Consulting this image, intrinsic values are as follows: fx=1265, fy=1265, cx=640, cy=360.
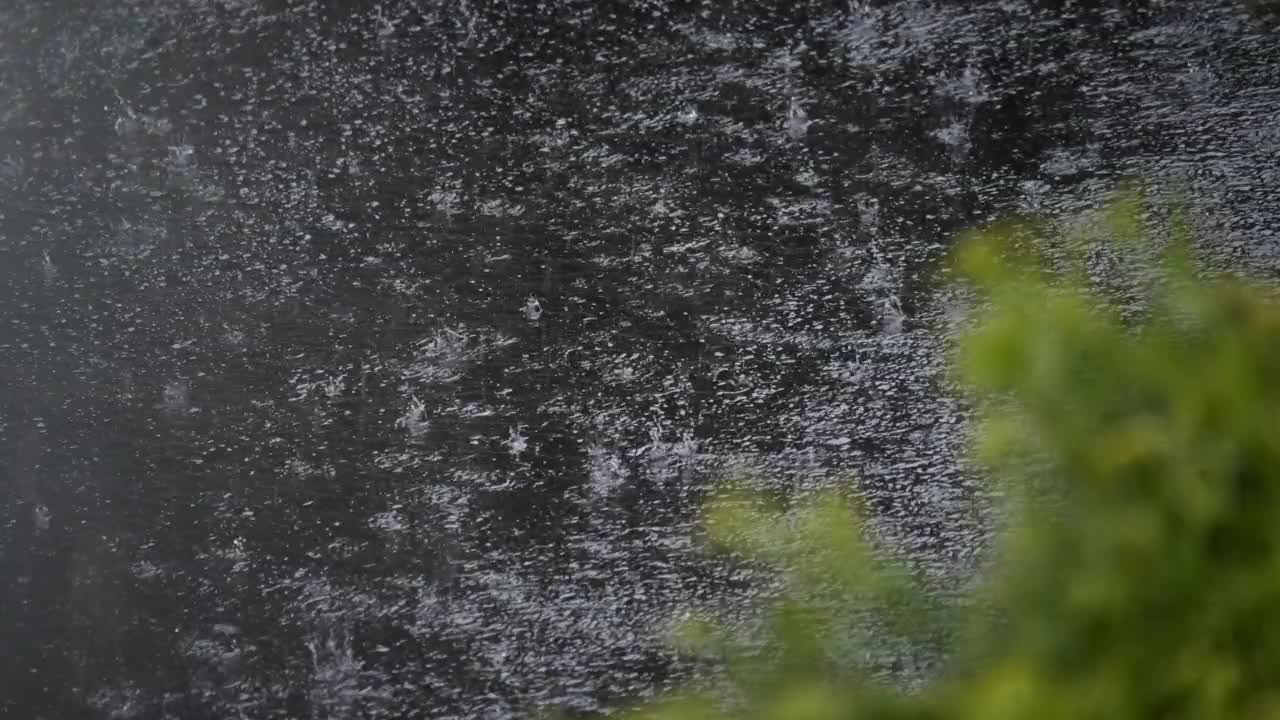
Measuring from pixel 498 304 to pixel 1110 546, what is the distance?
33.5 inches

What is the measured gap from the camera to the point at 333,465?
112 centimetres

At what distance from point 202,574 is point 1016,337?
0.89 metres

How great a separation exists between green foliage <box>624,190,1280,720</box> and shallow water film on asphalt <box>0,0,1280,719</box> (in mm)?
569

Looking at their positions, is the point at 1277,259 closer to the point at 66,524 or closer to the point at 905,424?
the point at 905,424

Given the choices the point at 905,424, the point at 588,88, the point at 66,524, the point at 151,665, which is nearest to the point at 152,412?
the point at 66,524

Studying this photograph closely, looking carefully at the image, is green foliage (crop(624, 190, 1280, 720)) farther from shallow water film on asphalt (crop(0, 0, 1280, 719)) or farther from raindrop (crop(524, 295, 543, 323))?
raindrop (crop(524, 295, 543, 323))

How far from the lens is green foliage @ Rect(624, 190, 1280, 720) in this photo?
32 cm

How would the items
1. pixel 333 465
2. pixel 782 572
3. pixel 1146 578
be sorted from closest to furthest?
pixel 1146 578, pixel 782 572, pixel 333 465

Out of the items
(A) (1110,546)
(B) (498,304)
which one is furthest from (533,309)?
(A) (1110,546)

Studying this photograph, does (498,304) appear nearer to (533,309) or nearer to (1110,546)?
(533,309)

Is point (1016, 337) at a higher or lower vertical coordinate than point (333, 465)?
lower

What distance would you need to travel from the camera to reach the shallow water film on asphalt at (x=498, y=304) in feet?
3.43

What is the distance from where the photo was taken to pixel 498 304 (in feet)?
3.76

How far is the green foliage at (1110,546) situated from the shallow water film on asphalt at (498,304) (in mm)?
569
